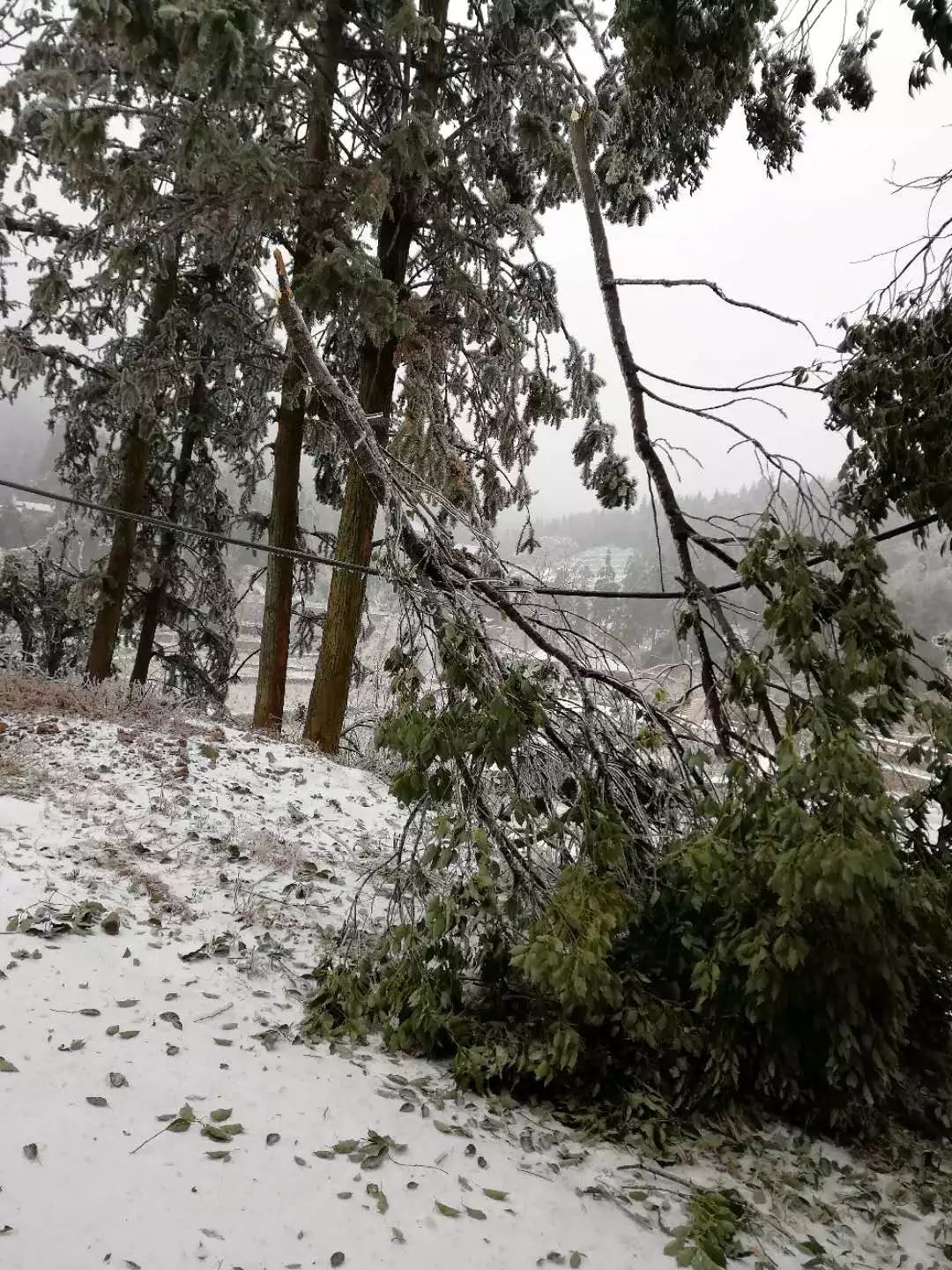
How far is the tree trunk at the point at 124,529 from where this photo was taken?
10.0m

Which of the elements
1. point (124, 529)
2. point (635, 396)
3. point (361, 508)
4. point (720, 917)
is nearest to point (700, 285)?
point (635, 396)

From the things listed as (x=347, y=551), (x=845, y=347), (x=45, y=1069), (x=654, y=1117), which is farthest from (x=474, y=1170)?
(x=347, y=551)

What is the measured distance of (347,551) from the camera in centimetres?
823

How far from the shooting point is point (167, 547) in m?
11.7

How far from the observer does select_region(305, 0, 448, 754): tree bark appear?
8.02 meters

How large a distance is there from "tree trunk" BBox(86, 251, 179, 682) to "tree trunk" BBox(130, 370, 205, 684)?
2.75 ft

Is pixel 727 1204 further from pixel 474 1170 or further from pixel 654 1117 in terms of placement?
pixel 474 1170

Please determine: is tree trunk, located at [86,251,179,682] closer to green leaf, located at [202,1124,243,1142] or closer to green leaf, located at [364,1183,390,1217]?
green leaf, located at [202,1124,243,1142]

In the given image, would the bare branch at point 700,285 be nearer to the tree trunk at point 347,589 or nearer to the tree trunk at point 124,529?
the tree trunk at point 347,589

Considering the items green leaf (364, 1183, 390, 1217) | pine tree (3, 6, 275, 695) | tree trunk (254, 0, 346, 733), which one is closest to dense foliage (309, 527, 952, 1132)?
green leaf (364, 1183, 390, 1217)

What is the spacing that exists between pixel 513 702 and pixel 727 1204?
1.94 meters

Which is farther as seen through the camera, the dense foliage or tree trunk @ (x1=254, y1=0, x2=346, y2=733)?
tree trunk @ (x1=254, y1=0, x2=346, y2=733)

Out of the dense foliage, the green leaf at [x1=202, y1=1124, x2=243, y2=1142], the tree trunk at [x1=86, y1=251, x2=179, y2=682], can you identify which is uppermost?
the tree trunk at [x1=86, y1=251, x2=179, y2=682]

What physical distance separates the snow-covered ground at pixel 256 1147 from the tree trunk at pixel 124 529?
6145mm
